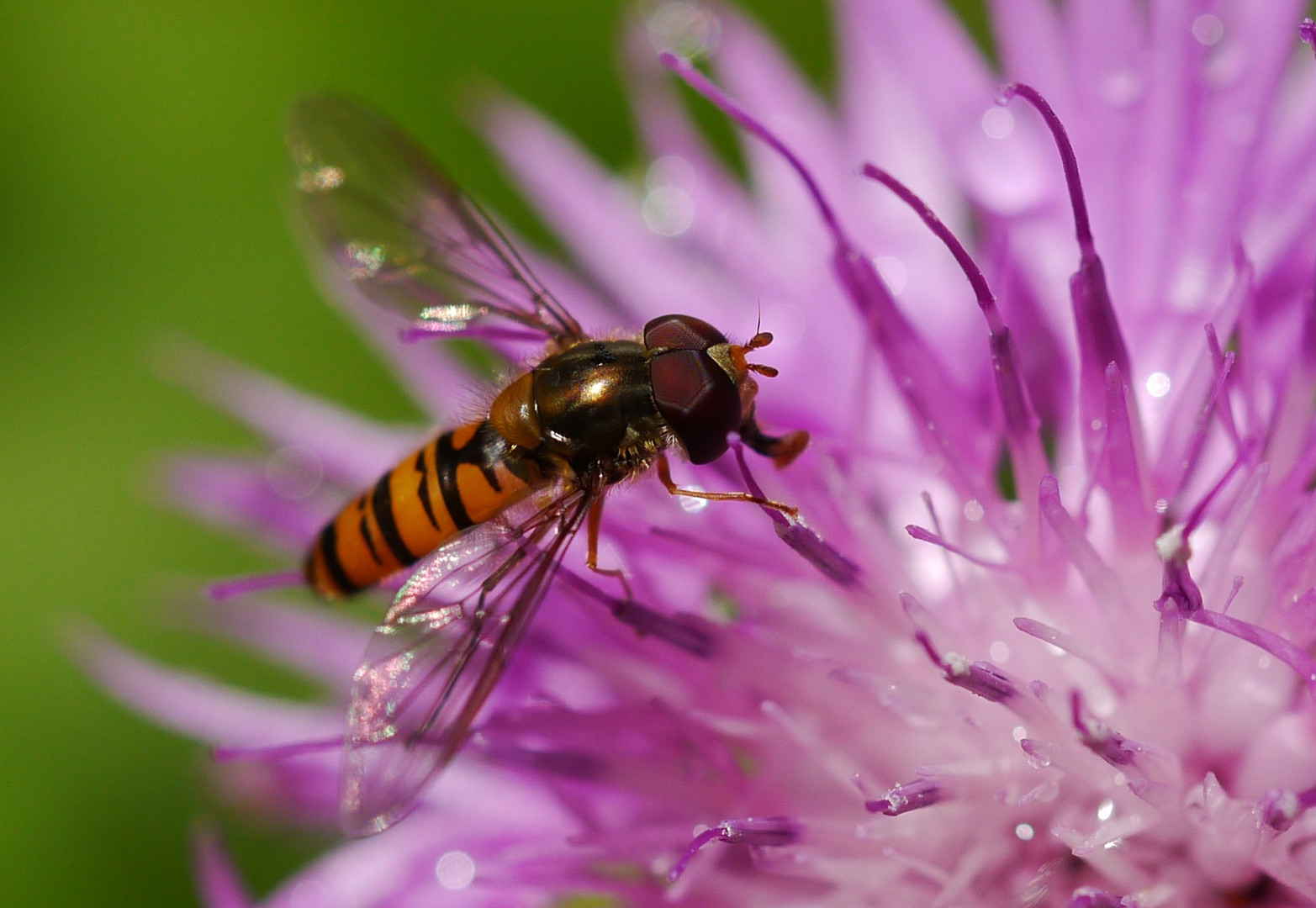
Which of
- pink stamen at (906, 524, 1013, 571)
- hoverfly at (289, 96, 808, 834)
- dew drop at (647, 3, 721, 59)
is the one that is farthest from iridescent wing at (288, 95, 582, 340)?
dew drop at (647, 3, 721, 59)

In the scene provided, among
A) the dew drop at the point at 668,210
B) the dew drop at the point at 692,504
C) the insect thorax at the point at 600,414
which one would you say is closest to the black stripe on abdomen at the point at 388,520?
the insect thorax at the point at 600,414

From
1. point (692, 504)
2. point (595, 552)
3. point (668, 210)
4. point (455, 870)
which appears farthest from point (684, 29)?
point (455, 870)

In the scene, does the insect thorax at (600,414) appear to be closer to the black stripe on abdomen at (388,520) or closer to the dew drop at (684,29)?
the black stripe on abdomen at (388,520)

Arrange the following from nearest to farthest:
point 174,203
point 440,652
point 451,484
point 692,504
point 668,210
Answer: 1. point 440,652
2. point 451,484
3. point 692,504
4. point 668,210
5. point 174,203

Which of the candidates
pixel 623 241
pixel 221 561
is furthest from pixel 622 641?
pixel 221 561

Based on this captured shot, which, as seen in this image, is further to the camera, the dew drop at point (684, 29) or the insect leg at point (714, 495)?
the dew drop at point (684, 29)

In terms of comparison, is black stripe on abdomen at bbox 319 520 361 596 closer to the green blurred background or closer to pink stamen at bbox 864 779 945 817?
pink stamen at bbox 864 779 945 817

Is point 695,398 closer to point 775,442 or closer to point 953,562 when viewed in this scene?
point 775,442

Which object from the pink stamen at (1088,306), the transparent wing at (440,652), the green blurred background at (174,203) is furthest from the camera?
the green blurred background at (174,203)
